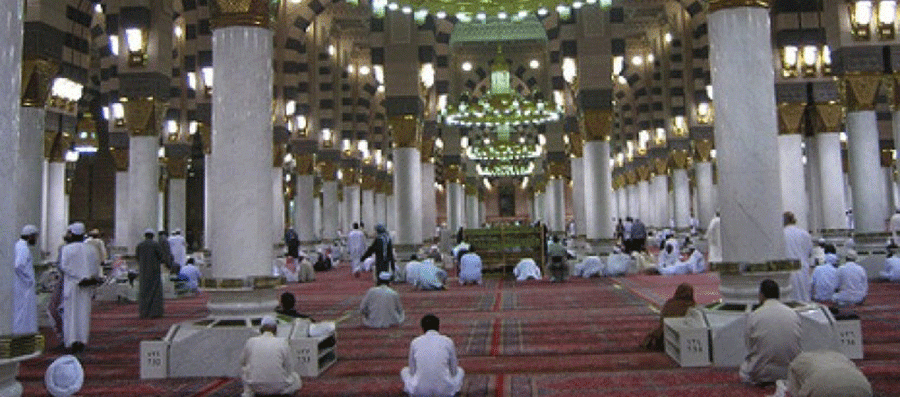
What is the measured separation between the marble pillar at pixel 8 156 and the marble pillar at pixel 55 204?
8.90 meters

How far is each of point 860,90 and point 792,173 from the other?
1151mm

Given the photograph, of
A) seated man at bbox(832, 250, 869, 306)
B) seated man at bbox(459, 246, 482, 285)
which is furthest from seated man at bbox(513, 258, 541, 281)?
seated man at bbox(832, 250, 869, 306)

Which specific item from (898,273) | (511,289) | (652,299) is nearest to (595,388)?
(652,299)

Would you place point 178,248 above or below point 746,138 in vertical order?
below

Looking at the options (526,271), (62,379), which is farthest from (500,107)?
(62,379)

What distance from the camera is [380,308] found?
6.02 m

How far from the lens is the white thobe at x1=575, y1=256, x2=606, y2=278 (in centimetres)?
1100

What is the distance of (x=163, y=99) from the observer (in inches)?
348

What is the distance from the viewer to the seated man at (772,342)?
358 centimetres

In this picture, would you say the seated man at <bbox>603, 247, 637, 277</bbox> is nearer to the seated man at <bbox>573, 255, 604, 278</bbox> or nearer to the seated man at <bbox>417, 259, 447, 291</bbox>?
the seated man at <bbox>573, 255, 604, 278</bbox>

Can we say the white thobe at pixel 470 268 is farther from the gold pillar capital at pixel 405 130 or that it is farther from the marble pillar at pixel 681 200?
the marble pillar at pixel 681 200

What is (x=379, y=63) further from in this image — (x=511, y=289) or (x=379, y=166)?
(x=379, y=166)

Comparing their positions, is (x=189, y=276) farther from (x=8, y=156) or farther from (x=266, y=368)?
(x=8, y=156)

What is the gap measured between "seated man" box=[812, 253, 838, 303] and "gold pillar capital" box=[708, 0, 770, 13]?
3.10 meters
